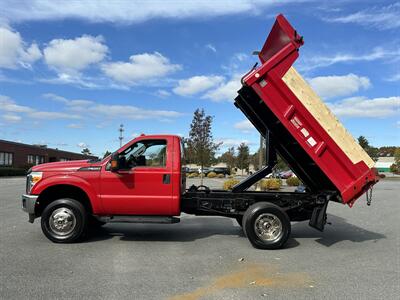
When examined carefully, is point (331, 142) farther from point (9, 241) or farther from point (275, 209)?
point (9, 241)

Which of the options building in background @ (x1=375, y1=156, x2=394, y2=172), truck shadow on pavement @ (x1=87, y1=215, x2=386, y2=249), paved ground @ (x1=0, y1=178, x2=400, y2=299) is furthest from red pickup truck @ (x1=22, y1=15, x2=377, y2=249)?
building in background @ (x1=375, y1=156, x2=394, y2=172)

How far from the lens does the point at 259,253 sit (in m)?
7.46

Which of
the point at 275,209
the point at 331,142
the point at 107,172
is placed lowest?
the point at 275,209

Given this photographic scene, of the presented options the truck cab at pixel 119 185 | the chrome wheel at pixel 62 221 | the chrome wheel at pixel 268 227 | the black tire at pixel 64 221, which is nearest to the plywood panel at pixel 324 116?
→ the chrome wheel at pixel 268 227

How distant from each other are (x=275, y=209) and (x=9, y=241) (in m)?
5.18

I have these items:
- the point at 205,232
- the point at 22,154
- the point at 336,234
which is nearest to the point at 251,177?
the point at 205,232

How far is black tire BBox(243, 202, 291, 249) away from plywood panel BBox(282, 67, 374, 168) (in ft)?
5.56

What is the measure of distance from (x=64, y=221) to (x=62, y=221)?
0.12 ft

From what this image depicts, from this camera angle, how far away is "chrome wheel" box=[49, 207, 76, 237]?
310 inches

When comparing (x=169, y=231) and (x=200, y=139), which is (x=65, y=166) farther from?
(x=200, y=139)

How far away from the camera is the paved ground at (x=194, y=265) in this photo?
517 centimetres

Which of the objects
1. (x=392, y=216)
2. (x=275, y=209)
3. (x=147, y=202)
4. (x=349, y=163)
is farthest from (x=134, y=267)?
(x=392, y=216)

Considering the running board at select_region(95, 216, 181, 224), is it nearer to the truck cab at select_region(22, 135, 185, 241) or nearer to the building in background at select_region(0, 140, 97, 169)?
the truck cab at select_region(22, 135, 185, 241)

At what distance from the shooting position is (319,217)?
A: 26.4 feet
